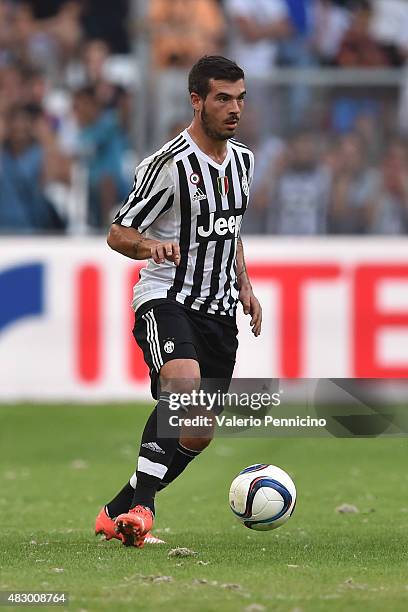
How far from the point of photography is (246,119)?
546 inches

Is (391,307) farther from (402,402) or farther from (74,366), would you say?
(402,402)

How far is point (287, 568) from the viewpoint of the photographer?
232 inches

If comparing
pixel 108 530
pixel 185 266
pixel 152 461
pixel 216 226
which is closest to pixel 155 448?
pixel 152 461

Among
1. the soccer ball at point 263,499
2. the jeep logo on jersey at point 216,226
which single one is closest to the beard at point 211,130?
the jeep logo on jersey at point 216,226

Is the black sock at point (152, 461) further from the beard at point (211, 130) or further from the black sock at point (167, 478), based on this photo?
the beard at point (211, 130)

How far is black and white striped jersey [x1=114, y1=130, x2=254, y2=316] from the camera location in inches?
262

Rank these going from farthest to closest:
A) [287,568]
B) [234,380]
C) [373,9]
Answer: [373,9] < [234,380] < [287,568]

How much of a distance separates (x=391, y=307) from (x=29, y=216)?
3964 millimetres

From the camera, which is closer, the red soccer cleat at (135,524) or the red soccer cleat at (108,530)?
the red soccer cleat at (135,524)

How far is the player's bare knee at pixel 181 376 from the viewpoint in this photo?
6379mm

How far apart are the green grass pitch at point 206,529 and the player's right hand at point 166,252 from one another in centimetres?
140

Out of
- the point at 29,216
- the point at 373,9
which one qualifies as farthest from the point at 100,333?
the point at 373,9

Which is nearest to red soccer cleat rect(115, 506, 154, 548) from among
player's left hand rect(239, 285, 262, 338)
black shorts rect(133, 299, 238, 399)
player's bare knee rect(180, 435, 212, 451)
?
player's bare knee rect(180, 435, 212, 451)

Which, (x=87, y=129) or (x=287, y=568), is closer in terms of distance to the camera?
(x=287, y=568)
